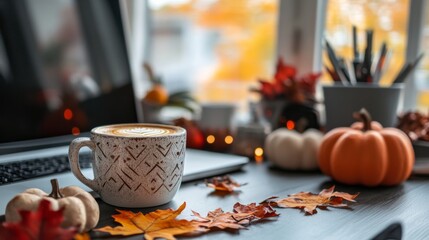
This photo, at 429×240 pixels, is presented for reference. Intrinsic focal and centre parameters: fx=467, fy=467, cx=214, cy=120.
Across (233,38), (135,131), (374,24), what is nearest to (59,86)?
(135,131)

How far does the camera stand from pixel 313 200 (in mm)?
714

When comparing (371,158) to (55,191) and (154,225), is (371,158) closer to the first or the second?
(154,225)

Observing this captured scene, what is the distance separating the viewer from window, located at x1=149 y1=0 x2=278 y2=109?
5.66 ft

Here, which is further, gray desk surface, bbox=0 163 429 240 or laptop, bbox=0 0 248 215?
laptop, bbox=0 0 248 215

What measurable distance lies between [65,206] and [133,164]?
0.40ft

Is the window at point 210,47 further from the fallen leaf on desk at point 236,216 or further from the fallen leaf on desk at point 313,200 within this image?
the fallen leaf on desk at point 236,216

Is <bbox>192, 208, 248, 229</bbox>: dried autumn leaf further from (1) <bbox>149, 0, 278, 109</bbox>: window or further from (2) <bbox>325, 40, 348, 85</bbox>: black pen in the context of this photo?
(1) <bbox>149, 0, 278, 109</bbox>: window

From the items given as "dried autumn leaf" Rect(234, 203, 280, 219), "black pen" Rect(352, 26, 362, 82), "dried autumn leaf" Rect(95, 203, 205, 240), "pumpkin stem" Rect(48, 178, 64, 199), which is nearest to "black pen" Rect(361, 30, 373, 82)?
"black pen" Rect(352, 26, 362, 82)

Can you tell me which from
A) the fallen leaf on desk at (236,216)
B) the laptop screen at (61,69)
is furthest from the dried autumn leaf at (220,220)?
the laptop screen at (61,69)

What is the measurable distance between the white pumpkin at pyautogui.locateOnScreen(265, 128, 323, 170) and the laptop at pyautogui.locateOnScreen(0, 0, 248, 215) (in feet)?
0.25

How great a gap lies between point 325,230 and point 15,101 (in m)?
0.61

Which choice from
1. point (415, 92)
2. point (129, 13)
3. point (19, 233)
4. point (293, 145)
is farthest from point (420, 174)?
point (129, 13)

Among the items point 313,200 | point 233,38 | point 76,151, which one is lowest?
point 313,200

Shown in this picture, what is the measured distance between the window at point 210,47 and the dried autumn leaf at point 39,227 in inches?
48.1
